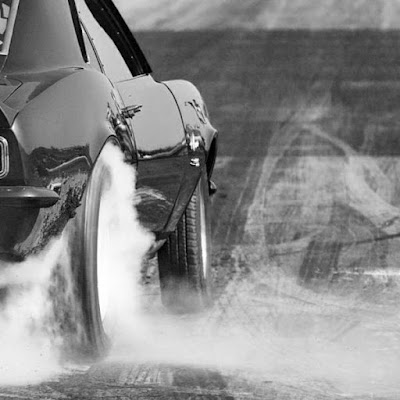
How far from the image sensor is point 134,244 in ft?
21.7

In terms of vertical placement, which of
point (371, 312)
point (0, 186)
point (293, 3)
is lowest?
point (293, 3)

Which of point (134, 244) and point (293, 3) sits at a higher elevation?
point (134, 244)

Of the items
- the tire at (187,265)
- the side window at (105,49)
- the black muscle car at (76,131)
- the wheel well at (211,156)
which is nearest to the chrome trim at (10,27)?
the black muscle car at (76,131)

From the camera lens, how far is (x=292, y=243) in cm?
984

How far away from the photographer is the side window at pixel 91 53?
19.7ft

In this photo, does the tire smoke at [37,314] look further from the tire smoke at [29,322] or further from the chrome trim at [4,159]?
the chrome trim at [4,159]

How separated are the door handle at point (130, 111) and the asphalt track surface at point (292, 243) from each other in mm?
994

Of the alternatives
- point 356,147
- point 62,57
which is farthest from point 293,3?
point 62,57

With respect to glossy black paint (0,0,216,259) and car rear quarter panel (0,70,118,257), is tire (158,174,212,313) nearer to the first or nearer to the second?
glossy black paint (0,0,216,259)

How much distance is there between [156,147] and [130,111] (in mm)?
415

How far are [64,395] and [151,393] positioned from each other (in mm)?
310

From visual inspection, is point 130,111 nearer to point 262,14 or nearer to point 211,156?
point 211,156

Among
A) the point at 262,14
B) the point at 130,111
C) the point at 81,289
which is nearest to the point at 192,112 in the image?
the point at 130,111

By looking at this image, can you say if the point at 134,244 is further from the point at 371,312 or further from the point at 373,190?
the point at 373,190
